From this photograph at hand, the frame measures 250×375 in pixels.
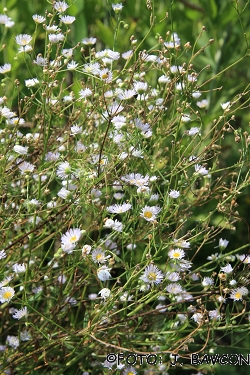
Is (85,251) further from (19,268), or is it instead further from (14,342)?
(14,342)

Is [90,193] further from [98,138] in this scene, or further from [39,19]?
[39,19]

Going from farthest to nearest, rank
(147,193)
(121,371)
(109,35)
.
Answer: (109,35) → (121,371) → (147,193)

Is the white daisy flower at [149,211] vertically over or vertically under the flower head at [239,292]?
over

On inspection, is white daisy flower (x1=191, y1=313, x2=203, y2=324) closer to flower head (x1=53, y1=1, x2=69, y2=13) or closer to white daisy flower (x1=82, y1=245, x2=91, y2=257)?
white daisy flower (x1=82, y1=245, x2=91, y2=257)

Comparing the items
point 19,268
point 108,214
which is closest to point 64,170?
point 108,214

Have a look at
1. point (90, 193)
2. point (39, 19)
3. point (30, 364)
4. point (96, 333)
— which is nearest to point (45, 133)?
point (90, 193)

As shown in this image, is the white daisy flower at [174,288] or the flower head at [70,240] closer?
the flower head at [70,240]

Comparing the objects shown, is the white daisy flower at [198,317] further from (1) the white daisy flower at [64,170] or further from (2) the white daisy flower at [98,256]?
(1) the white daisy flower at [64,170]

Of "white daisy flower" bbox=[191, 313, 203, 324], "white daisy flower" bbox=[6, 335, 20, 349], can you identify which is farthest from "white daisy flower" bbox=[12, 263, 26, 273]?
"white daisy flower" bbox=[191, 313, 203, 324]

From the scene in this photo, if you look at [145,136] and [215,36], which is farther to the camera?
[215,36]

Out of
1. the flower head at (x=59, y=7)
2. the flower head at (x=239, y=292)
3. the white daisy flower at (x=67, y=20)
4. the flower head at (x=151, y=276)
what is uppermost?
the flower head at (x=59, y=7)

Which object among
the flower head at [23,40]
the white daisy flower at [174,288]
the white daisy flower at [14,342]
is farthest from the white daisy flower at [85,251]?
the flower head at [23,40]
